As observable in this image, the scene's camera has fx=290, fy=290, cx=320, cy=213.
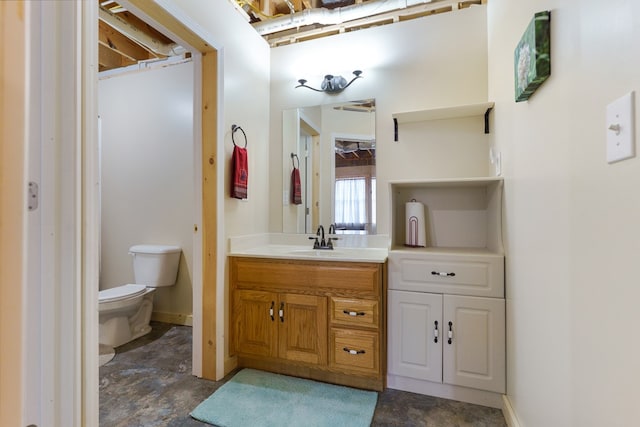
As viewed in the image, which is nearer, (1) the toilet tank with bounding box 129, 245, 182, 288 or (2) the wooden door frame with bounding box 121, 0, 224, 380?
(2) the wooden door frame with bounding box 121, 0, 224, 380

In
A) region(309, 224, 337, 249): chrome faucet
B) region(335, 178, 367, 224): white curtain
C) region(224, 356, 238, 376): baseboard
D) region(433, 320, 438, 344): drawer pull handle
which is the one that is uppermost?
region(335, 178, 367, 224): white curtain

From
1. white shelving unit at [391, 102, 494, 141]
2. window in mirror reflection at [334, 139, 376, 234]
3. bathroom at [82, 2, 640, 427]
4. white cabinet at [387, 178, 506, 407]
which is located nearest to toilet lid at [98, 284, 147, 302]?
bathroom at [82, 2, 640, 427]

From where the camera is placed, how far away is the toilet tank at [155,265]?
2660 millimetres

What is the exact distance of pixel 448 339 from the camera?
5.64ft

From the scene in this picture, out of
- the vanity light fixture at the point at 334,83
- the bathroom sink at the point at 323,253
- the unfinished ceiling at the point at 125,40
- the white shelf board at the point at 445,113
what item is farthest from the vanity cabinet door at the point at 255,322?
the unfinished ceiling at the point at 125,40

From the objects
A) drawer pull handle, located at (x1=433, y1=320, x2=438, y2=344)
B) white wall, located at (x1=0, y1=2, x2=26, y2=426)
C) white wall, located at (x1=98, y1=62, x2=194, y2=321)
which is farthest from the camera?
white wall, located at (x1=98, y1=62, x2=194, y2=321)

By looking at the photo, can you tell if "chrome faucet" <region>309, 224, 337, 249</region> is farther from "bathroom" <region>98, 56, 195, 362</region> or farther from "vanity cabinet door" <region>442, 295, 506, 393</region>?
"bathroom" <region>98, 56, 195, 362</region>

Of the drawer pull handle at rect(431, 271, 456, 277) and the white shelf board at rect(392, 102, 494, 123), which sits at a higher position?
the white shelf board at rect(392, 102, 494, 123)

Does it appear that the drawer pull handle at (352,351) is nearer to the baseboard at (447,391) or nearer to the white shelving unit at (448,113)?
the baseboard at (447,391)

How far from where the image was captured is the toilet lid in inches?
90.9

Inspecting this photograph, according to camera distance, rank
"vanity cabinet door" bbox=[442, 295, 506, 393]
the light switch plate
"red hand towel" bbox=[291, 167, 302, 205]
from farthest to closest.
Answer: "red hand towel" bbox=[291, 167, 302, 205] < "vanity cabinet door" bbox=[442, 295, 506, 393] < the light switch plate

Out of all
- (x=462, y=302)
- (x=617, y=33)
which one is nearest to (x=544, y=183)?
(x=617, y=33)

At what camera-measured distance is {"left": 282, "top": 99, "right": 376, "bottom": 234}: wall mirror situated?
2344 mm

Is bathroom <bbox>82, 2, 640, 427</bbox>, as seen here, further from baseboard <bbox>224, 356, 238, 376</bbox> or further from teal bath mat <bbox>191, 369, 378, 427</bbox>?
teal bath mat <bbox>191, 369, 378, 427</bbox>
